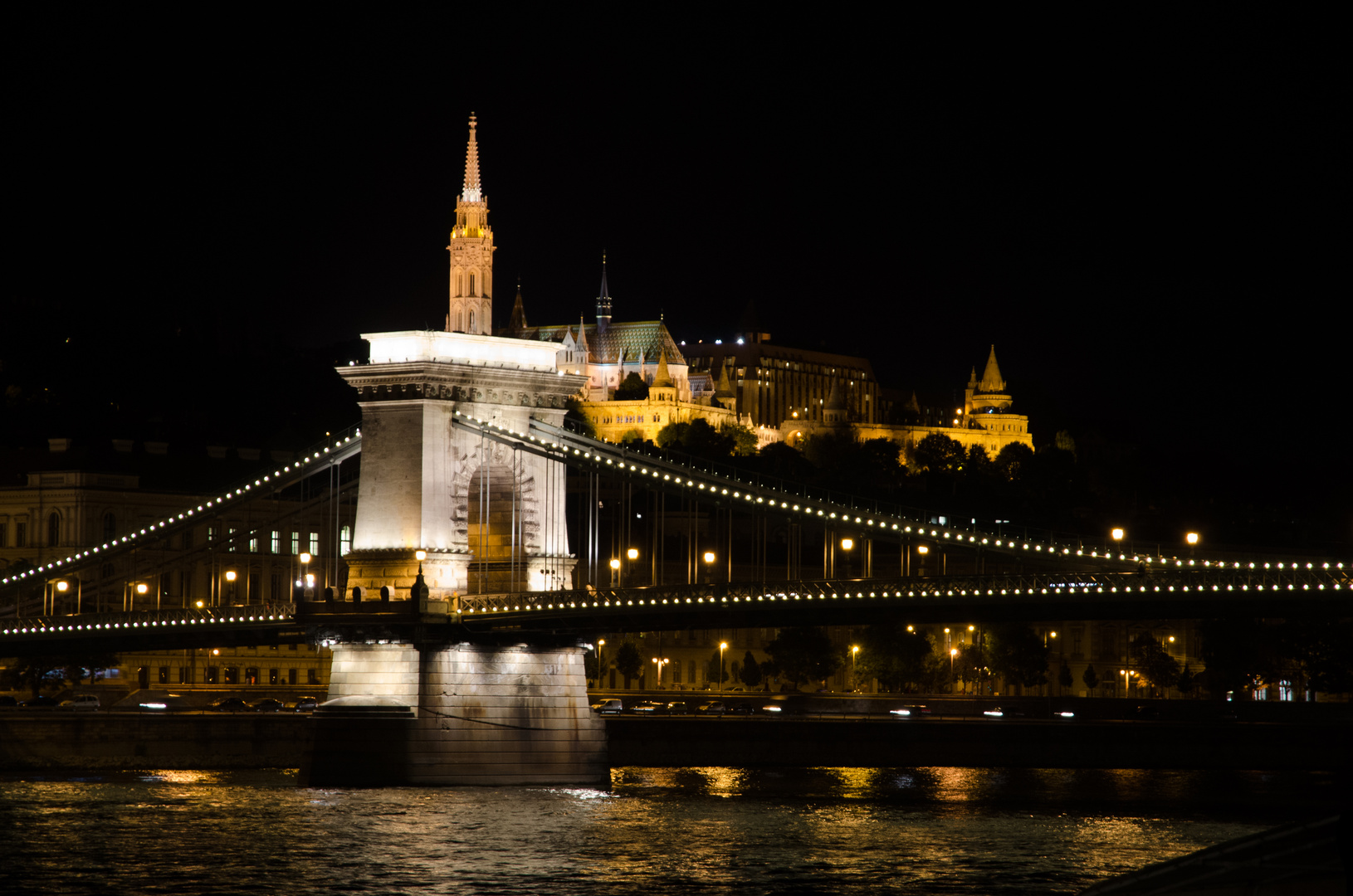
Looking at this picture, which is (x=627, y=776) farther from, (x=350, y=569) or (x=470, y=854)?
(x=470, y=854)

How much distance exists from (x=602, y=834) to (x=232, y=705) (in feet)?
107

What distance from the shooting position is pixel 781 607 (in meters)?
50.1

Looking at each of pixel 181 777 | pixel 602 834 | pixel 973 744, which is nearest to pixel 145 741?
pixel 181 777

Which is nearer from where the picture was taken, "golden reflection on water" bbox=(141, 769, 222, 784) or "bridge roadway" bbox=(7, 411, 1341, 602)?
"bridge roadway" bbox=(7, 411, 1341, 602)

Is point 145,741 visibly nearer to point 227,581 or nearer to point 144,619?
point 144,619

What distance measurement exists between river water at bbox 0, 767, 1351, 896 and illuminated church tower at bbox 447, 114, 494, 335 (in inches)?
458

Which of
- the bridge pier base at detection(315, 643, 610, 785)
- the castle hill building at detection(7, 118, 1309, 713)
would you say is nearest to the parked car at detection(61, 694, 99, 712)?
the castle hill building at detection(7, 118, 1309, 713)

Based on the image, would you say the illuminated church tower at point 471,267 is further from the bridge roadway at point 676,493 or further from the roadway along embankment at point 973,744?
the roadway along embankment at point 973,744

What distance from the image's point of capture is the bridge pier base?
53.7 m

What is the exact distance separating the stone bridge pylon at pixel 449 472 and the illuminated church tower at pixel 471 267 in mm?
1071

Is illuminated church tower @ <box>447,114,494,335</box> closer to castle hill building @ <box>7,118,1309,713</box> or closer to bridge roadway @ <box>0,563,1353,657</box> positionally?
bridge roadway @ <box>0,563,1353,657</box>

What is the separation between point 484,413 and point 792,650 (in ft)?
134

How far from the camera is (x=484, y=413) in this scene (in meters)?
57.5

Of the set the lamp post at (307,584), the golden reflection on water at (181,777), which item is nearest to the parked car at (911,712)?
the golden reflection on water at (181,777)
